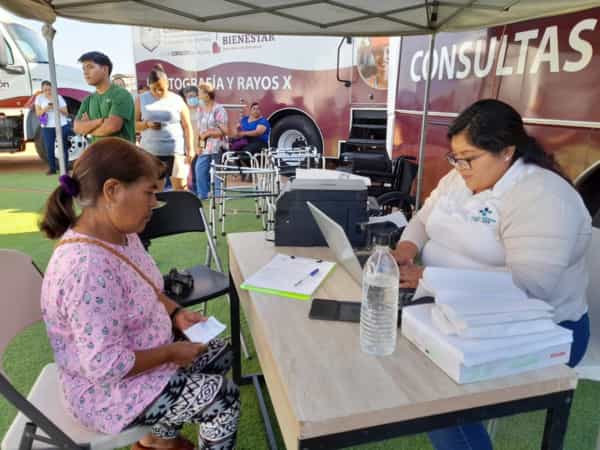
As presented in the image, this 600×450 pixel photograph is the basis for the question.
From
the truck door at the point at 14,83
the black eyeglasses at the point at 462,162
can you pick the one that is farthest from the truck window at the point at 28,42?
the black eyeglasses at the point at 462,162

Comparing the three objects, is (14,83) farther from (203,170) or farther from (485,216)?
(485,216)

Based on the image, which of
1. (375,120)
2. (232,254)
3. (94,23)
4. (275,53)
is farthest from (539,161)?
(275,53)

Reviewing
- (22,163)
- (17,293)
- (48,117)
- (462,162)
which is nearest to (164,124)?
(17,293)

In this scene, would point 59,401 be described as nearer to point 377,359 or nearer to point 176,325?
point 176,325

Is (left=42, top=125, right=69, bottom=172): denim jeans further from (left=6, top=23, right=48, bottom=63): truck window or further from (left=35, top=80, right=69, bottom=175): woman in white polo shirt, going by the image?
(left=6, top=23, right=48, bottom=63): truck window

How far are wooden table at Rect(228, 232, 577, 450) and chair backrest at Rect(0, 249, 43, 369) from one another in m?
0.74

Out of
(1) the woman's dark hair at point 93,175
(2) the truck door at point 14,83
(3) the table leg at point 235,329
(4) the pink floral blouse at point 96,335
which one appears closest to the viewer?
(4) the pink floral blouse at point 96,335

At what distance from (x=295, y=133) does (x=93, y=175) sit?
5.96 meters

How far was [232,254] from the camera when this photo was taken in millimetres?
1676

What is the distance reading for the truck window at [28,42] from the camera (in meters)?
7.53

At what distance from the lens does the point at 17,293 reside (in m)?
1.28

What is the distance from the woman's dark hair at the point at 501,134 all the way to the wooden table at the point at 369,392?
27.8 inches

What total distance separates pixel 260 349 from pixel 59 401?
23.3 inches

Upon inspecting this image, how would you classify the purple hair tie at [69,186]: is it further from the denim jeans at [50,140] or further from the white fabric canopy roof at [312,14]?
the denim jeans at [50,140]
